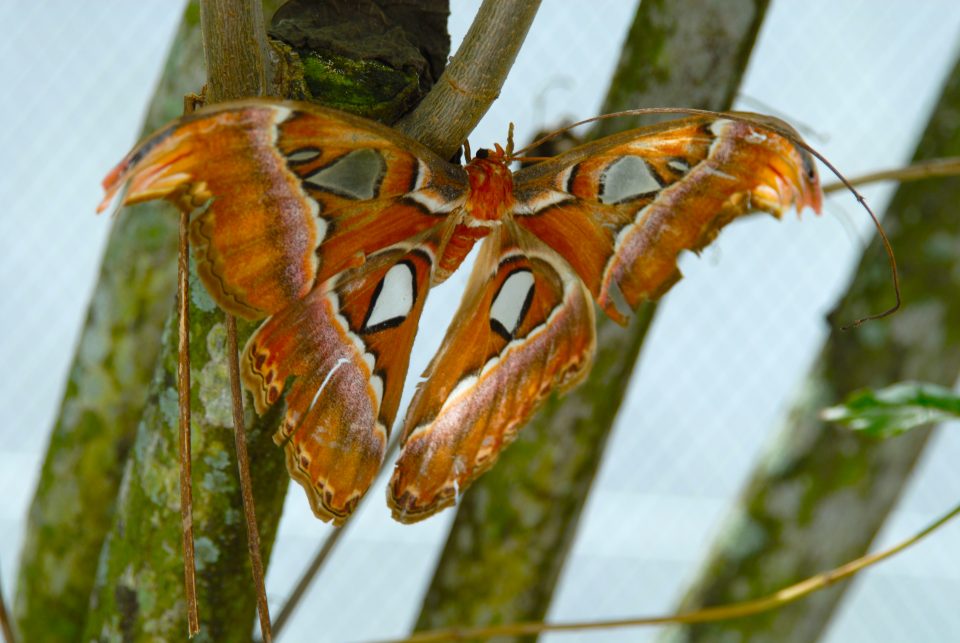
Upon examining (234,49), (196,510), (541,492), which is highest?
(234,49)

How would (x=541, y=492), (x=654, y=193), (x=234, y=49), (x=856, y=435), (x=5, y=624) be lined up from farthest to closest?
(x=856, y=435), (x=541, y=492), (x=5, y=624), (x=654, y=193), (x=234, y=49)

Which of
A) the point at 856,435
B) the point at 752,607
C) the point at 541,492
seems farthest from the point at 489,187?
the point at 856,435

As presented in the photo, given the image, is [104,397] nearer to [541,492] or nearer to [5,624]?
[5,624]

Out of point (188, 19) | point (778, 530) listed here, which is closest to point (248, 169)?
point (188, 19)

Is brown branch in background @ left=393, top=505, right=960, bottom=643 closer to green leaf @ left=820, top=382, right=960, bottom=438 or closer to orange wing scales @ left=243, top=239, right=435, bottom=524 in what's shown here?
green leaf @ left=820, top=382, right=960, bottom=438

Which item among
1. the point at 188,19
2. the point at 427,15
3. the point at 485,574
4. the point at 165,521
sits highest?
the point at 427,15

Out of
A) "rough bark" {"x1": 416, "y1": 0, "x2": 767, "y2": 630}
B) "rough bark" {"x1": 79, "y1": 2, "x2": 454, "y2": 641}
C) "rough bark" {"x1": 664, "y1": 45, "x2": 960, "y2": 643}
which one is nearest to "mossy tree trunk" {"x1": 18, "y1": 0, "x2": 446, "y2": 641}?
"rough bark" {"x1": 79, "y1": 2, "x2": 454, "y2": 641}

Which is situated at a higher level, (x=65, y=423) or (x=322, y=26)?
(x=322, y=26)

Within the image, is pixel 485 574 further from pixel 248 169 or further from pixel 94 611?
pixel 248 169
